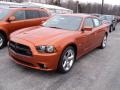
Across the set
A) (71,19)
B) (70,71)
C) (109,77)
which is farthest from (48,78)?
(71,19)

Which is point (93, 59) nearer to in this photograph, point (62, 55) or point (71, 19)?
point (71, 19)

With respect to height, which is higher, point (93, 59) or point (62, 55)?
point (62, 55)

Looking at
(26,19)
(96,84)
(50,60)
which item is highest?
(26,19)

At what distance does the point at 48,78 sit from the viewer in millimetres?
5215

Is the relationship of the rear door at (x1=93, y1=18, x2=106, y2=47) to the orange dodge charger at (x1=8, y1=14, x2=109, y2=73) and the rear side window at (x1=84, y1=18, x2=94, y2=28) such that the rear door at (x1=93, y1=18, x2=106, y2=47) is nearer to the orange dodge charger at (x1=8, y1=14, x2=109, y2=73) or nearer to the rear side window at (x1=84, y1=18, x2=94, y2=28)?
the rear side window at (x1=84, y1=18, x2=94, y2=28)

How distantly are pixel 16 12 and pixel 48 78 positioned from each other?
14.6ft

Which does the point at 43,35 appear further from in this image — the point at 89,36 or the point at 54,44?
the point at 89,36

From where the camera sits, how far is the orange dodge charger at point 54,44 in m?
5.05

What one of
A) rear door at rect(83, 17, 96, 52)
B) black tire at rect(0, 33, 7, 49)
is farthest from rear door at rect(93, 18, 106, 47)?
black tire at rect(0, 33, 7, 49)

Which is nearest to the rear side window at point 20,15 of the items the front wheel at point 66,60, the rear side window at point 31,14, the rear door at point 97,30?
the rear side window at point 31,14

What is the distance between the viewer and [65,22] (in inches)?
265

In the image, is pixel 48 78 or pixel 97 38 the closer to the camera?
pixel 48 78

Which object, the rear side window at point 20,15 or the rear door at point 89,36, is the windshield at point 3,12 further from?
the rear door at point 89,36

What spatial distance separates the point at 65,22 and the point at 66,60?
1566 mm
